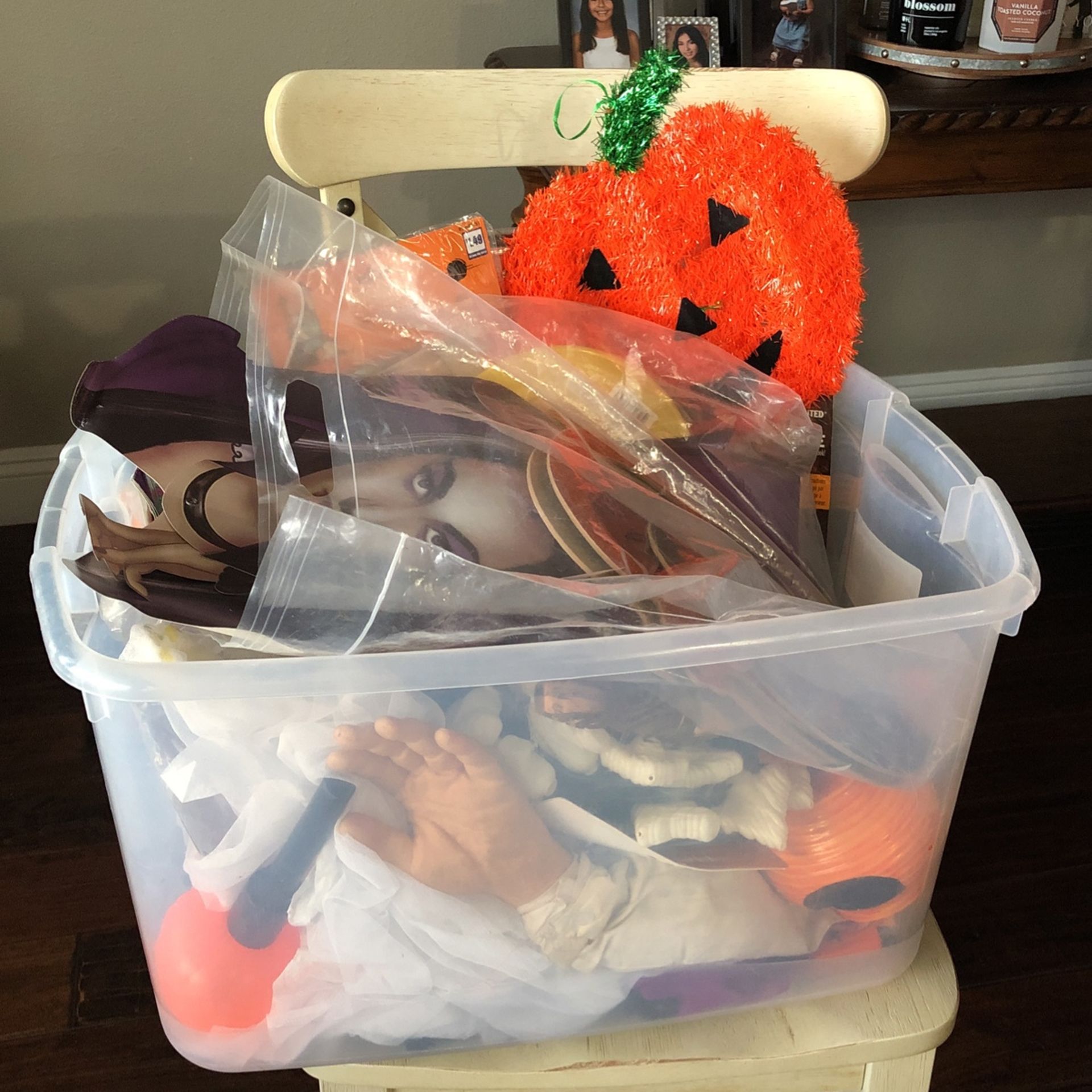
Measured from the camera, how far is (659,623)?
1.27 ft

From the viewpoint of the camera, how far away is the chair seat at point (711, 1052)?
1.48 feet

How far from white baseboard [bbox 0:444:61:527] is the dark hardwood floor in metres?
0.05

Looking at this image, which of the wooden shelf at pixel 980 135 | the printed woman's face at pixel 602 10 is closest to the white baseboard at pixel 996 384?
the wooden shelf at pixel 980 135

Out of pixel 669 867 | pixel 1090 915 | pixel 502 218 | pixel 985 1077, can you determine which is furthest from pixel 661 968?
pixel 502 218

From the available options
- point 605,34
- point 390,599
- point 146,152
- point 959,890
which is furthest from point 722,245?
point 146,152

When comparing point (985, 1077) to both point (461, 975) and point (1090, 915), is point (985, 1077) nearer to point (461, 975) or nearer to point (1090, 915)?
point (1090, 915)

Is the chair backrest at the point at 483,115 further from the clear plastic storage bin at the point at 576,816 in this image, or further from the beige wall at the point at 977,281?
the beige wall at the point at 977,281

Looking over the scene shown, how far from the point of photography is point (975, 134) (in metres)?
1.00

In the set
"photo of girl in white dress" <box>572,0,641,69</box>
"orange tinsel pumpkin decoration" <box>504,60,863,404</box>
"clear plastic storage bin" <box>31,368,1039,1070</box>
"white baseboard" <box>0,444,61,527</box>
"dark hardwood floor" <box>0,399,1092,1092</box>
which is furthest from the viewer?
"white baseboard" <box>0,444,61,527</box>

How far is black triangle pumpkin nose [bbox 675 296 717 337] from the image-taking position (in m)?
0.55

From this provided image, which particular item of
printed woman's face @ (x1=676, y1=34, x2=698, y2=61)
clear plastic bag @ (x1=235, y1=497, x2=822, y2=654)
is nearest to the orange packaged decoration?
clear plastic bag @ (x1=235, y1=497, x2=822, y2=654)

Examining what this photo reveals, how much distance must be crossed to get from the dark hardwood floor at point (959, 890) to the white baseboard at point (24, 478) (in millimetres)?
51

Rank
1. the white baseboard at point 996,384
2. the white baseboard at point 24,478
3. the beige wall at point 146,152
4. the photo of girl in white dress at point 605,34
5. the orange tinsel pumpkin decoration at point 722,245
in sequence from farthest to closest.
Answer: the white baseboard at point 996,384 < the white baseboard at point 24,478 < the beige wall at point 146,152 < the photo of girl in white dress at point 605,34 < the orange tinsel pumpkin decoration at point 722,245

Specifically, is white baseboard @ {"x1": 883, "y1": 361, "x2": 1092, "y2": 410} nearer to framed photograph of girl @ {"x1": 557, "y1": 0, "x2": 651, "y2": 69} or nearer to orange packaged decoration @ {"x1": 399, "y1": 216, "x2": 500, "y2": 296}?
framed photograph of girl @ {"x1": 557, "y1": 0, "x2": 651, "y2": 69}
